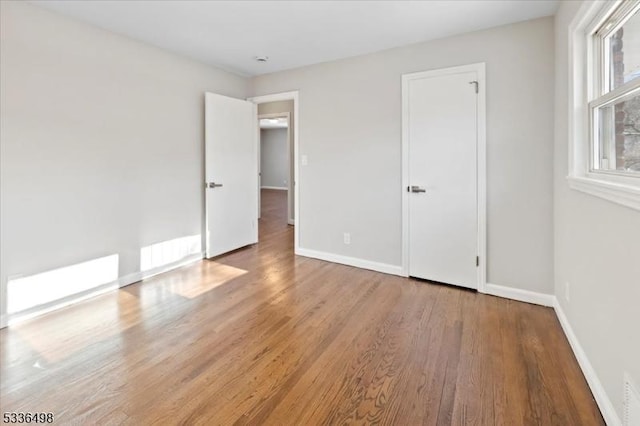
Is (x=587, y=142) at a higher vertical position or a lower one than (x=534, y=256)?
higher

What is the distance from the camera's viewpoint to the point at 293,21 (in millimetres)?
2818

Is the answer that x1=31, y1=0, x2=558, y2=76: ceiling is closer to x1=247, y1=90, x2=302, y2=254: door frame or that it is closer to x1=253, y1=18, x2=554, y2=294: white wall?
x1=253, y1=18, x2=554, y2=294: white wall

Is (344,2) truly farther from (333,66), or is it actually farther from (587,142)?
(587,142)

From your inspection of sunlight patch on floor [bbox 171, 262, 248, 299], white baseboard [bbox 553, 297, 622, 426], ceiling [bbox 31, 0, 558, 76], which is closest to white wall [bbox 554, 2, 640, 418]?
white baseboard [bbox 553, 297, 622, 426]

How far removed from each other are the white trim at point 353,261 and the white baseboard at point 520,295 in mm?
867

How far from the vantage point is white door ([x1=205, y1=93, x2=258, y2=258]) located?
4004mm

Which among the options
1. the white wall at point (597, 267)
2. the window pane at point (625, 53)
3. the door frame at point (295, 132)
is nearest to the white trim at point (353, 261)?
the door frame at point (295, 132)

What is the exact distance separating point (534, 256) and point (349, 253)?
186 cm

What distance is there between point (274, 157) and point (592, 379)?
39.7 ft

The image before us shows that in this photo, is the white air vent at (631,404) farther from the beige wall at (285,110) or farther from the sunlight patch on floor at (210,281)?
the beige wall at (285,110)

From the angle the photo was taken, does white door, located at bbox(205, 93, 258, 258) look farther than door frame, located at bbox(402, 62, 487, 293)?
Yes

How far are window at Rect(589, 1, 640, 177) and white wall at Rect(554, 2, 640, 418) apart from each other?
0.24 meters

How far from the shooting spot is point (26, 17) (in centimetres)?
245

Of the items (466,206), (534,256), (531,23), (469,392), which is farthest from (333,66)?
(469,392)
